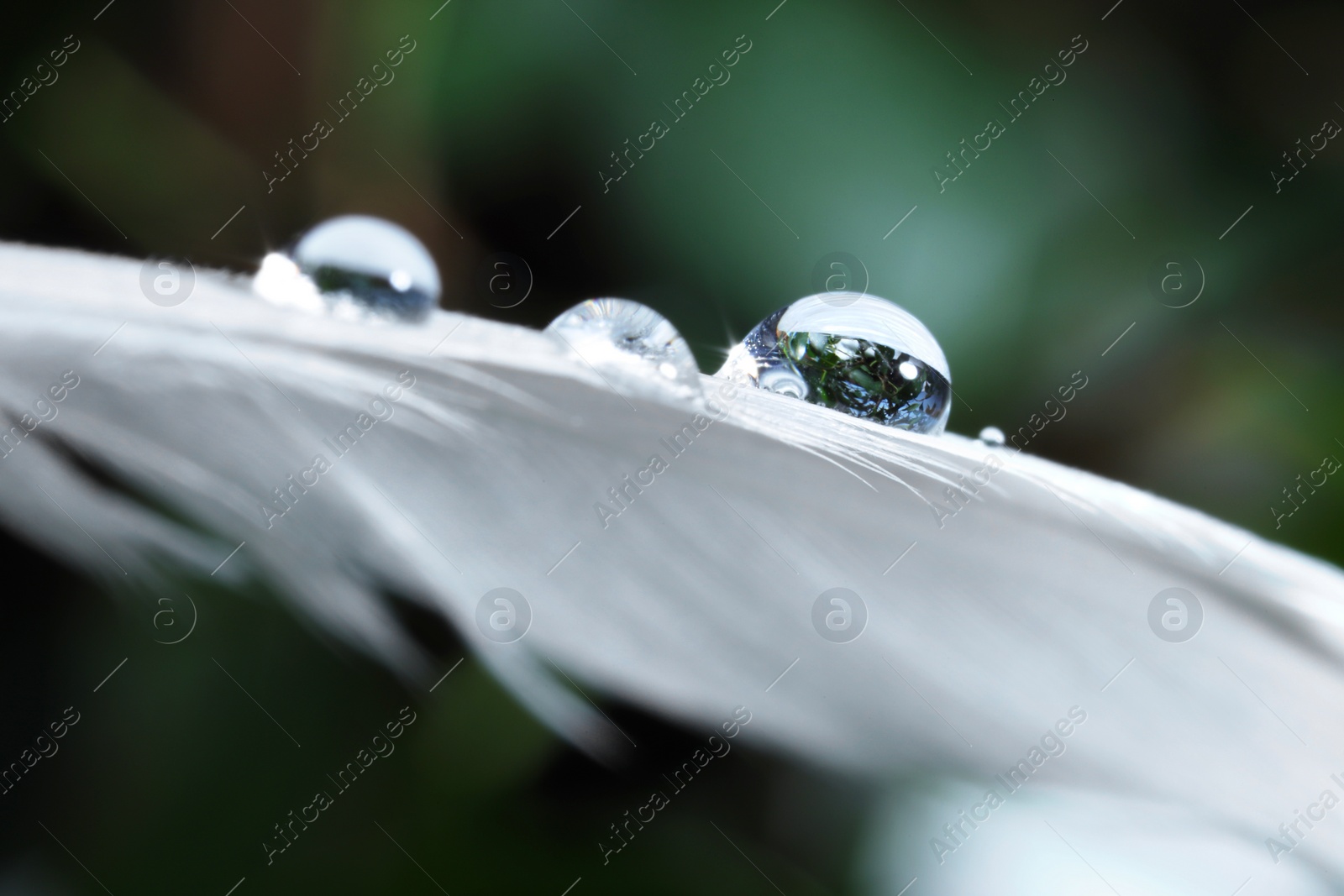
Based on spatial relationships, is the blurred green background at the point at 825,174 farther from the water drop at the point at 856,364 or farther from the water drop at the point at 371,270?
the water drop at the point at 371,270

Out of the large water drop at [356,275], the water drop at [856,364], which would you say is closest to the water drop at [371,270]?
the large water drop at [356,275]

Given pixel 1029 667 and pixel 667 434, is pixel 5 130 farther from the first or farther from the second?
pixel 1029 667

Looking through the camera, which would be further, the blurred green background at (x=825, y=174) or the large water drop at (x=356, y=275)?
the blurred green background at (x=825, y=174)

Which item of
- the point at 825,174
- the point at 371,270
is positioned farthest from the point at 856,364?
the point at 825,174

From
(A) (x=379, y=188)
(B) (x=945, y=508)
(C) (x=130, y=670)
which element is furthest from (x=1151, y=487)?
(C) (x=130, y=670)

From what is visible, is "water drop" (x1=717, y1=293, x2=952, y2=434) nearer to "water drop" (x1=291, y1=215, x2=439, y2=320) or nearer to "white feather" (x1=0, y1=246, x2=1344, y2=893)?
"white feather" (x1=0, y1=246, x2=1344, y2=893)

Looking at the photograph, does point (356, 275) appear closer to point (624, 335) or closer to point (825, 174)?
point (624, 335)

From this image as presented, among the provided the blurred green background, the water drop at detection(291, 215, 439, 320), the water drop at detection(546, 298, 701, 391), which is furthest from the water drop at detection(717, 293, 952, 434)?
the blurred green background
